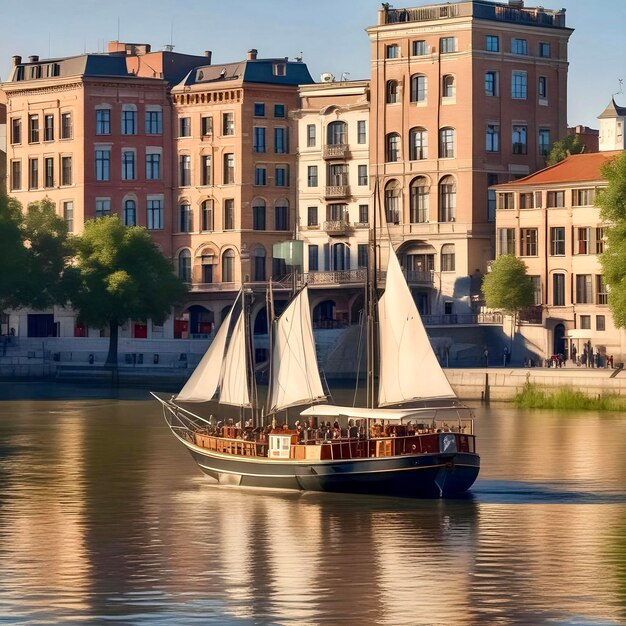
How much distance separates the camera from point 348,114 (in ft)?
520

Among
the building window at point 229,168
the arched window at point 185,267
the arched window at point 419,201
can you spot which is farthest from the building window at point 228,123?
the arched window at point 419,201

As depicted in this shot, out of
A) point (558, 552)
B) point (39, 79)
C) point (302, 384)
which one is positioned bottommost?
point (558, 552)

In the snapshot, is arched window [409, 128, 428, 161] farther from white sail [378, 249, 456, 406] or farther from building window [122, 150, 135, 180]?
white sail [378, 249, 456, 406]

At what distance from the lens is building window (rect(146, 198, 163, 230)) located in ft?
539

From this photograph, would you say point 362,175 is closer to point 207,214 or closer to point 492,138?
point 492,138

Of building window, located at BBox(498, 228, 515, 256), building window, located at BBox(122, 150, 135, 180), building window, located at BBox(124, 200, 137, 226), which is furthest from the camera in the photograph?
building window, located at BBox(122, 150, 135, 180)

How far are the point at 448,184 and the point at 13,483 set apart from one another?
262 feet

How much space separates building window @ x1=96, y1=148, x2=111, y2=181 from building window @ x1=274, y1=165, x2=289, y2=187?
13631 mm

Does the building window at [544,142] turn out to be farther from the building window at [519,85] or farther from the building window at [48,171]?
the building window at [48,171]

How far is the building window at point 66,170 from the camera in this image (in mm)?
164500

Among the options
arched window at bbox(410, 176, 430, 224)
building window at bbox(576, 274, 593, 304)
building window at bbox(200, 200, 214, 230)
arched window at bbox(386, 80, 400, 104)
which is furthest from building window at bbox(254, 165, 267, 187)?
building window at bbox(576, 274, 593, 304)

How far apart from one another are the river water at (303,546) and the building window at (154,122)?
7907 centimetres

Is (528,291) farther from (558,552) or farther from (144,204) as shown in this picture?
(558,552)

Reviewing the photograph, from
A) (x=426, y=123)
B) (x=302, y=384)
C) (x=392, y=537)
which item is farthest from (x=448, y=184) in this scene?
(x=392, y=537)
